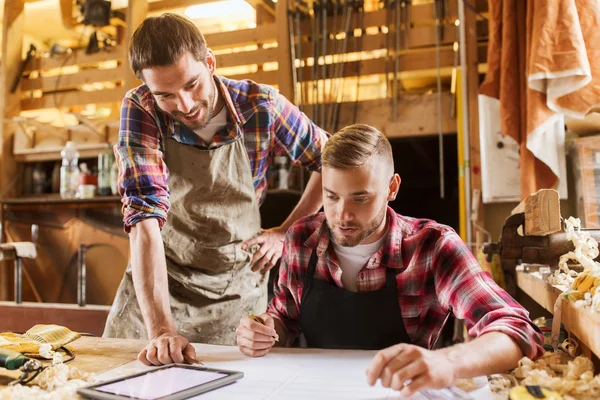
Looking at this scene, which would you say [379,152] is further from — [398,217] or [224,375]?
[224,375]

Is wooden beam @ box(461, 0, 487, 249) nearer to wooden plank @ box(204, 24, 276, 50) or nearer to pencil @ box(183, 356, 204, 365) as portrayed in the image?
wooden plank @ box(204, 24, 276, 50)

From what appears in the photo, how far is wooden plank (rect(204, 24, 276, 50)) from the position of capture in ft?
11.4

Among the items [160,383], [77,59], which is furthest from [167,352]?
[77,59]

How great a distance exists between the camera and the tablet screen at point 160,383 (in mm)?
947

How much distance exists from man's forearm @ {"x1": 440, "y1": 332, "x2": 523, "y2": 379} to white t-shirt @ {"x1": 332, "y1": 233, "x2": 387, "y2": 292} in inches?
18.9

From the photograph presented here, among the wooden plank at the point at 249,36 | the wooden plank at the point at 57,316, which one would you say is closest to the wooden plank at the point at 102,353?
the wooden plank at the point at 57,316

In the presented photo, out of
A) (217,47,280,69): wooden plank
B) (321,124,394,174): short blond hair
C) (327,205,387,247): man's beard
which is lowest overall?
(327,205,387,247): man's beard

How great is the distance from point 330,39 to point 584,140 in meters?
1.80

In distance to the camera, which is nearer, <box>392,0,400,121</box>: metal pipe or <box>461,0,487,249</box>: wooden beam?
<box>461,0,487,249</box>: wooden beam

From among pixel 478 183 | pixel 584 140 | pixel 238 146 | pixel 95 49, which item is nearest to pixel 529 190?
pixel 584 140

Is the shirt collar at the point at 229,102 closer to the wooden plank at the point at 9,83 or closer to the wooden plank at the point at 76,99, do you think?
the wooden plank at the point at 76,99

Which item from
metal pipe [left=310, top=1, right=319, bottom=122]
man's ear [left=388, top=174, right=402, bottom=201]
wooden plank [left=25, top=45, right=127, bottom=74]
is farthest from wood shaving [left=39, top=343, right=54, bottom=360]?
wooden plank [left=25, top=45, right=127, bottom=74]

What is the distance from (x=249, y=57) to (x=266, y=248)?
2.12 metres

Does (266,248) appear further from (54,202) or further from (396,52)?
(54,202)
